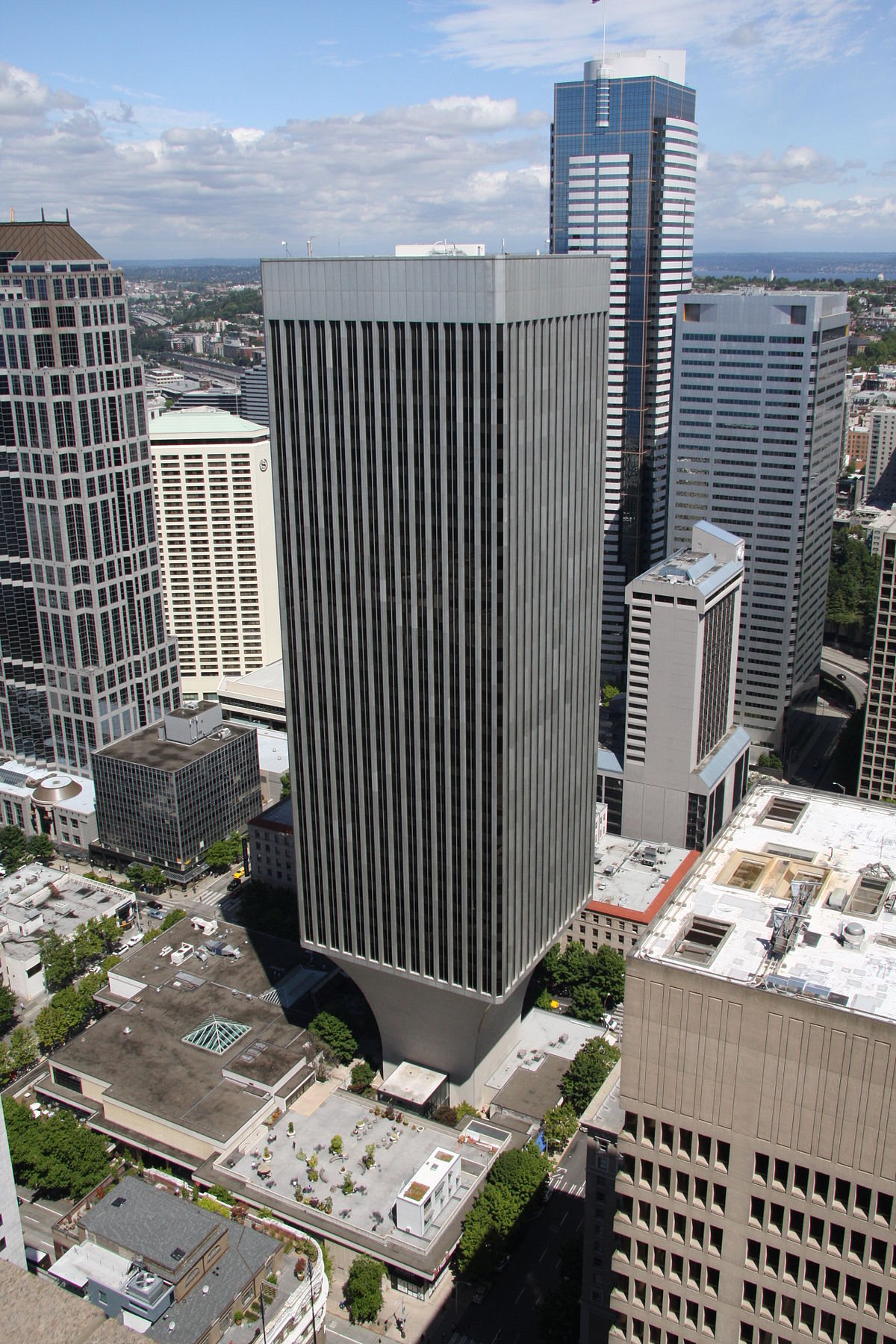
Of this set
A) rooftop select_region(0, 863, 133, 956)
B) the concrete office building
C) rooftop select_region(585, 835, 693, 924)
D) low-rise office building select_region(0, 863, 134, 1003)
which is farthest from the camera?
the concrete office building

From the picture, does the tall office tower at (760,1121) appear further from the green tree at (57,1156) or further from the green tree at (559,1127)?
the green tree at (57,1156)

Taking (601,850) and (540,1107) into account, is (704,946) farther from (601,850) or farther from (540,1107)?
(601,850)

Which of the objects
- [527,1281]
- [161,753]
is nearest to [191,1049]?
[527,1281]

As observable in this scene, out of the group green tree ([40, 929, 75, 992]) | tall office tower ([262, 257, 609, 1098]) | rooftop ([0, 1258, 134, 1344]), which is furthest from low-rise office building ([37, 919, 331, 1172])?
rooftop ([0, 1258, 134, 1344])

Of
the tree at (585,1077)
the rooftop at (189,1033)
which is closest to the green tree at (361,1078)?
the rooftop at (189,1033)

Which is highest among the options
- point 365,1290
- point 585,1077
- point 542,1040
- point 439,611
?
point 439,611

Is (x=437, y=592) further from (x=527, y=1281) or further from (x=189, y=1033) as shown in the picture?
(x=527, y=1281)

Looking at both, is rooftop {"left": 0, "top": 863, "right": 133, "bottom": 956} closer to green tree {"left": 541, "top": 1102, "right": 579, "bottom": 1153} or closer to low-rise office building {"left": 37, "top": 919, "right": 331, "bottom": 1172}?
low-rise office building {"left": 37, "top": 919, "right": 331, "bottom": 1172}

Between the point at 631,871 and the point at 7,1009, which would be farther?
the point at 631,871
